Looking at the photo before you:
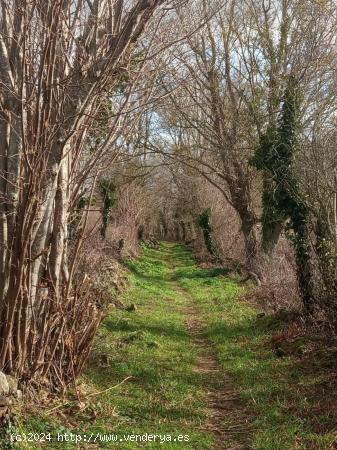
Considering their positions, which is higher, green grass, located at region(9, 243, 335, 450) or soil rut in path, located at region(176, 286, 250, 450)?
green grass, located at region(9, 243, 335, 450)

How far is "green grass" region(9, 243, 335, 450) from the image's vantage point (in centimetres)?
540

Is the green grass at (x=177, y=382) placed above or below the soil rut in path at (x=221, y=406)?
above

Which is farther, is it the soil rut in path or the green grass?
the soil rut in path

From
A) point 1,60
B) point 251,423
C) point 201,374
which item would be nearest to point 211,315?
point 201,374

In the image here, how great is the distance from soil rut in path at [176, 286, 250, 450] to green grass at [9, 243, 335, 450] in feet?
0.33

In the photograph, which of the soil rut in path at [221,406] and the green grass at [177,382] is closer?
the green grass at [177,382]

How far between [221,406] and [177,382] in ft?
2.91

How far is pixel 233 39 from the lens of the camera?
63.0ft

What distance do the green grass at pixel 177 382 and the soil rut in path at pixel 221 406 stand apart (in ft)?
0.33

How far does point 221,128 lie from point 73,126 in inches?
541

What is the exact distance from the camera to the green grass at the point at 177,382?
540cm

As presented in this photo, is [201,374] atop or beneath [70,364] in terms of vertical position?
beneath

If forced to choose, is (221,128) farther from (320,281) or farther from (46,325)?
(46,325)

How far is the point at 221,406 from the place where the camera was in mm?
6613
